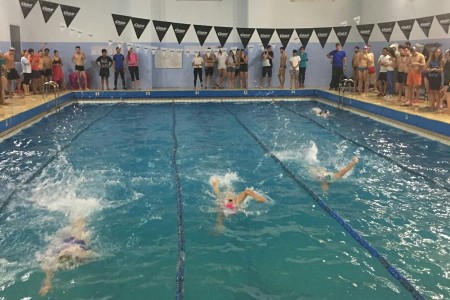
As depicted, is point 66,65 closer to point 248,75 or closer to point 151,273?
point 248,75

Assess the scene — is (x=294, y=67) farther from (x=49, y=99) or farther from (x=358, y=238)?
(x=358, y=238)

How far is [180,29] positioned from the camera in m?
16.0

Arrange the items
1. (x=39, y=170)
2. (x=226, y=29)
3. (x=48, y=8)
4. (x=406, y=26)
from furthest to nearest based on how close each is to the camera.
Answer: (x=226, y=29)
(x=48, y=8)
(x=406, y=26)
(x=39, y=170)

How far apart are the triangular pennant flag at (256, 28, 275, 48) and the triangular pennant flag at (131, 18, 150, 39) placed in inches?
156

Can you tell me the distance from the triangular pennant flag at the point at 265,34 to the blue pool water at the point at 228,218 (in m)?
7.72

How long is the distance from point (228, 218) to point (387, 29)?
40.2ft

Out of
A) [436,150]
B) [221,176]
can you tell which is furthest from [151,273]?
[436,150]

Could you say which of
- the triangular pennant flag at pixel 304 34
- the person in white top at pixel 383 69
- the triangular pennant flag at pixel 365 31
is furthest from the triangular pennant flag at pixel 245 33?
the person in white top at pixel 383 69

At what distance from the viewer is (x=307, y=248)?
420cm

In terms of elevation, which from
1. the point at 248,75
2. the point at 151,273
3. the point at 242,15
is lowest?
the point at 151,273

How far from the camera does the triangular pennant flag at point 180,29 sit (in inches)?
626

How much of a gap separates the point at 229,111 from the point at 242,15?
5465 millimetres

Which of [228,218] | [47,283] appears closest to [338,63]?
[228,218]

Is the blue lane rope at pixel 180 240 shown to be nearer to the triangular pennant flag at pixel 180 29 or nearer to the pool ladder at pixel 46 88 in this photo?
the pool ladder at pixel 46 88
